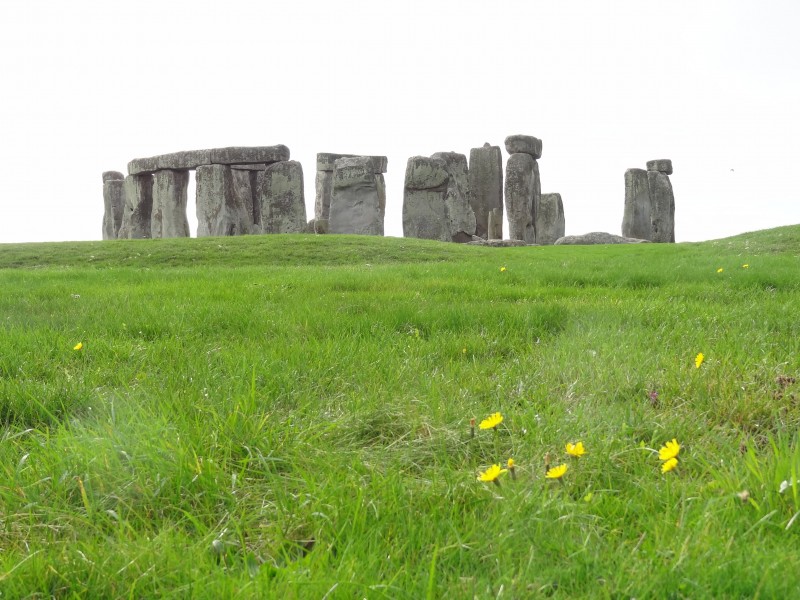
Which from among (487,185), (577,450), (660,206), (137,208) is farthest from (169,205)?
(577,450)

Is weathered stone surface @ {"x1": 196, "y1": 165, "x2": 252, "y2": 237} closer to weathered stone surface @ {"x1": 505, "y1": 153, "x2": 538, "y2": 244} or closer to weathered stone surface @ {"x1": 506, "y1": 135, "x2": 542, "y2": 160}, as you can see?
weathered stone surface @ {"x1": 505, "y1": 153, "x2": 538, "y2": 244}

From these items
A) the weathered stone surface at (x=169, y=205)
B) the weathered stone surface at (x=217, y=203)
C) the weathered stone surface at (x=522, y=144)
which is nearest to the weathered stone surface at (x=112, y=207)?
the weathered stone surface at (x=169, y=205)

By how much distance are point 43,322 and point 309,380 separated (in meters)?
2.73

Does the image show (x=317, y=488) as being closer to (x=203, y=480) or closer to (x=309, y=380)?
(x=203, y=480)

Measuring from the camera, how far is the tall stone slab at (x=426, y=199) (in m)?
24.5

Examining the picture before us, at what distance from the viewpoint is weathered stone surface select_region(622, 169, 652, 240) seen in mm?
28125

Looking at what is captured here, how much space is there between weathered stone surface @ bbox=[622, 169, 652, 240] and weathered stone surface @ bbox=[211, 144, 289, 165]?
1288cm

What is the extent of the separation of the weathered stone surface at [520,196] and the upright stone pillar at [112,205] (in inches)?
630

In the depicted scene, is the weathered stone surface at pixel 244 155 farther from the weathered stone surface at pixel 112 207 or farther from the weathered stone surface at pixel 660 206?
the weathered stone surface at pixel 660 206

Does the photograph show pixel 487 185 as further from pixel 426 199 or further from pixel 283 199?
pixel 283 199

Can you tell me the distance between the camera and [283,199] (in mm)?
24375

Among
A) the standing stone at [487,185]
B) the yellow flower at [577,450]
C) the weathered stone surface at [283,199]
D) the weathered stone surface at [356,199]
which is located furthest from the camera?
the standing stone at [487,185]

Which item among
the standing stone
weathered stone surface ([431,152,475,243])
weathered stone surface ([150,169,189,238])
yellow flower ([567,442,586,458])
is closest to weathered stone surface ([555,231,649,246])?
weathered stone surface ([431,152,475,243])

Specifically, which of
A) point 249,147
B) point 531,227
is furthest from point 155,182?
point 531,227
